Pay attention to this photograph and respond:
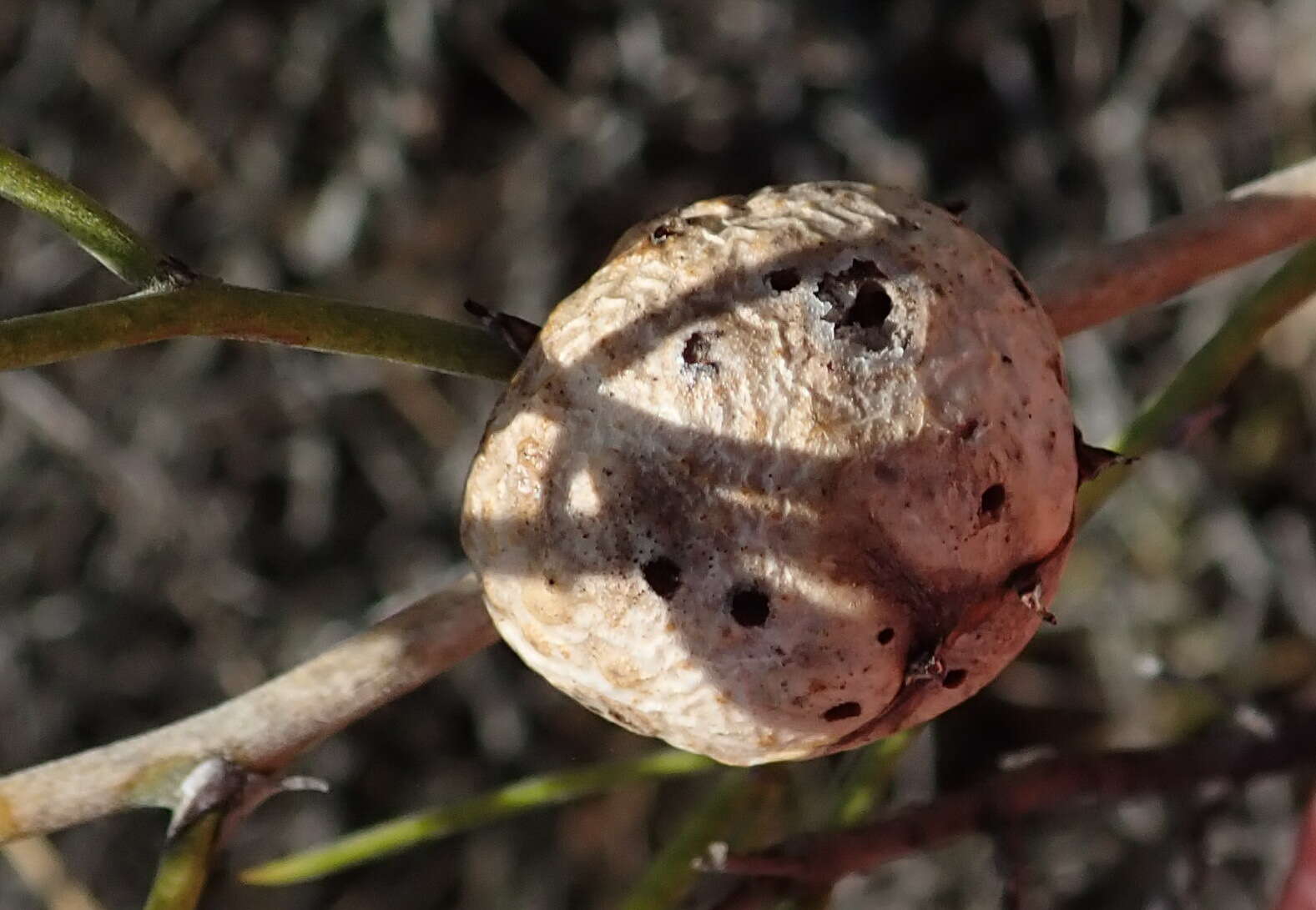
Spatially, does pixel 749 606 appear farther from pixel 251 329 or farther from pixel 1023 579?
pixel 251 329

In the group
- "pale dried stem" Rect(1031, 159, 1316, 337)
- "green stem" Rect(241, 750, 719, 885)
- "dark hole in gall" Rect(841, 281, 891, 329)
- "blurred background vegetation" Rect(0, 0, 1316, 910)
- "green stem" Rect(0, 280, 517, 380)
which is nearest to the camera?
"green stem" Rect(0, 280, 517, 380)

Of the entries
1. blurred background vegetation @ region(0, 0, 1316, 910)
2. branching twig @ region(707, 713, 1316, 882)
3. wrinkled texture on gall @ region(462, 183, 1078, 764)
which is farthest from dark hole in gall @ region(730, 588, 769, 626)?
blurred background vegetation @ region(0, 0, 1316, 910)

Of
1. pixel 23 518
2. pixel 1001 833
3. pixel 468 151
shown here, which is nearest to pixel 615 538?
pixel 1001 833

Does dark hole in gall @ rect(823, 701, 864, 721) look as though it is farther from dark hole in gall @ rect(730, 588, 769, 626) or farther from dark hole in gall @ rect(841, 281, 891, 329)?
dark hole in gall @ rect(841, 281, 891, 329)

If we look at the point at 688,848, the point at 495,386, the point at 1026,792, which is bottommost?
the point at 1026,792

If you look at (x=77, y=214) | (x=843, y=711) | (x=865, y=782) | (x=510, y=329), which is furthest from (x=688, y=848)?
(x=77, y=214)

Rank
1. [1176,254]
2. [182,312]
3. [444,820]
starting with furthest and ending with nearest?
[444,820]
[1176,254]
[182,312]
